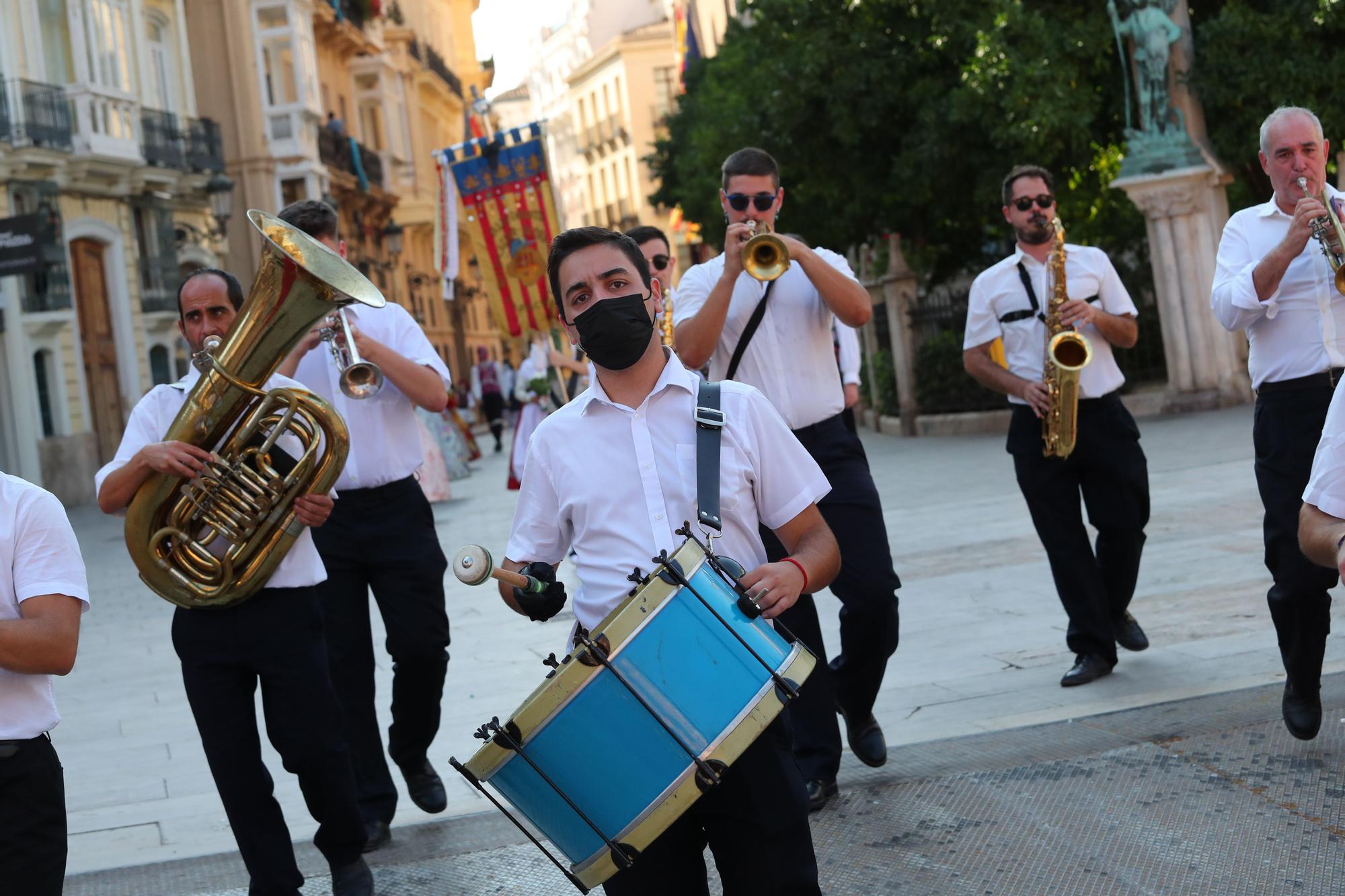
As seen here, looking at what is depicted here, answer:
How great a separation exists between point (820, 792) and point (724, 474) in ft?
6.99

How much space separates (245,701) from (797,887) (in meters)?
2.05

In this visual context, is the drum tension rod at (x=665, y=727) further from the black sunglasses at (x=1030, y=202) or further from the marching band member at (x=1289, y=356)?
the black sunglasses at (x=1030, y=202)

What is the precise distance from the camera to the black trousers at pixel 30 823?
127 inches

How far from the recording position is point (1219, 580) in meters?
8.41

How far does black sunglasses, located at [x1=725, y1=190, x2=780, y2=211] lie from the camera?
214 inches

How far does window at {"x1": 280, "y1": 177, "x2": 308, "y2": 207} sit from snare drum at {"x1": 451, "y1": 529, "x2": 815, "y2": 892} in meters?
38.8

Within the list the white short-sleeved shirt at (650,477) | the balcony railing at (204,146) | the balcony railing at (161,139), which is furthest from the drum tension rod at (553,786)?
the balcony railing at (204,146)

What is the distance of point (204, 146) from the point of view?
35156mm

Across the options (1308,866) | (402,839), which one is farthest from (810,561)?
(402,839)

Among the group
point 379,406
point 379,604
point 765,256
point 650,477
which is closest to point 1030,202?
point 765,256

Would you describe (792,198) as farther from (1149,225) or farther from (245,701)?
(245,701)

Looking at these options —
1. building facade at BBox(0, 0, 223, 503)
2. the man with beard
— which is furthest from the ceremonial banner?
building facade at BBox(0, 0, 223, 503)

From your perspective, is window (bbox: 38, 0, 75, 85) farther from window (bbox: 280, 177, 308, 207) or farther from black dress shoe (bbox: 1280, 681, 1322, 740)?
black dress shoe (bbox: 1280, 681, 1322, 740)

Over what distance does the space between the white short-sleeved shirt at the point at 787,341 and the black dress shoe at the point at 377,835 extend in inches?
74.9
